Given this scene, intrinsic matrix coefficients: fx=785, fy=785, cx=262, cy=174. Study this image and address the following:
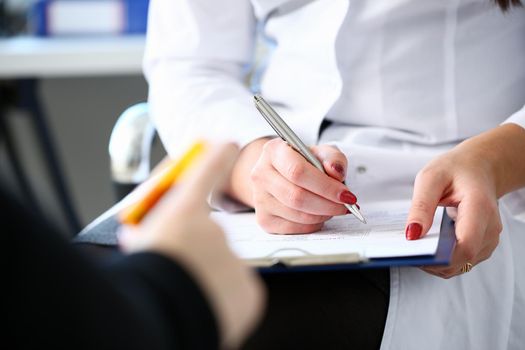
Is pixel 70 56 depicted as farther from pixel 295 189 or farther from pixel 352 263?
pixel 352 263

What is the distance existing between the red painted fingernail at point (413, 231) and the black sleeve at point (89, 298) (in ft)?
1.01

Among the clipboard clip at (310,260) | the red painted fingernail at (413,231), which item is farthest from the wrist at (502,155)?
the clipboard clip at (310,260)

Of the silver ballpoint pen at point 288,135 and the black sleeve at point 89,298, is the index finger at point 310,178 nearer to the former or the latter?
the silver ballpoint pen at point 288,135

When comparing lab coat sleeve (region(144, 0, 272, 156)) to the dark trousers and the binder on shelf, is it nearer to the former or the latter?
the dark trousers

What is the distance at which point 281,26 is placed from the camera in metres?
0.91

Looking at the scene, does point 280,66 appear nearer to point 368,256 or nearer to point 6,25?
point 368,256

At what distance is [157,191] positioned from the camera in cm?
39

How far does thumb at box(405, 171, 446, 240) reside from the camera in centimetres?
60

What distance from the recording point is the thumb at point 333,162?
2.19 ft

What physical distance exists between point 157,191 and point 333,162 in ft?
0.98

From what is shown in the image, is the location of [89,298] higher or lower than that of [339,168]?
higher

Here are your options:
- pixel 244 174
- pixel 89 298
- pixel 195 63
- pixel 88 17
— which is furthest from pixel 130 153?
pixel 88 17

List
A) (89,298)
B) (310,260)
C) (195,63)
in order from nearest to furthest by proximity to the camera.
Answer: (89,298) → (310,260) → (195,63)

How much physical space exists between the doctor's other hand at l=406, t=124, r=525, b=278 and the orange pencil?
9.6 inches
